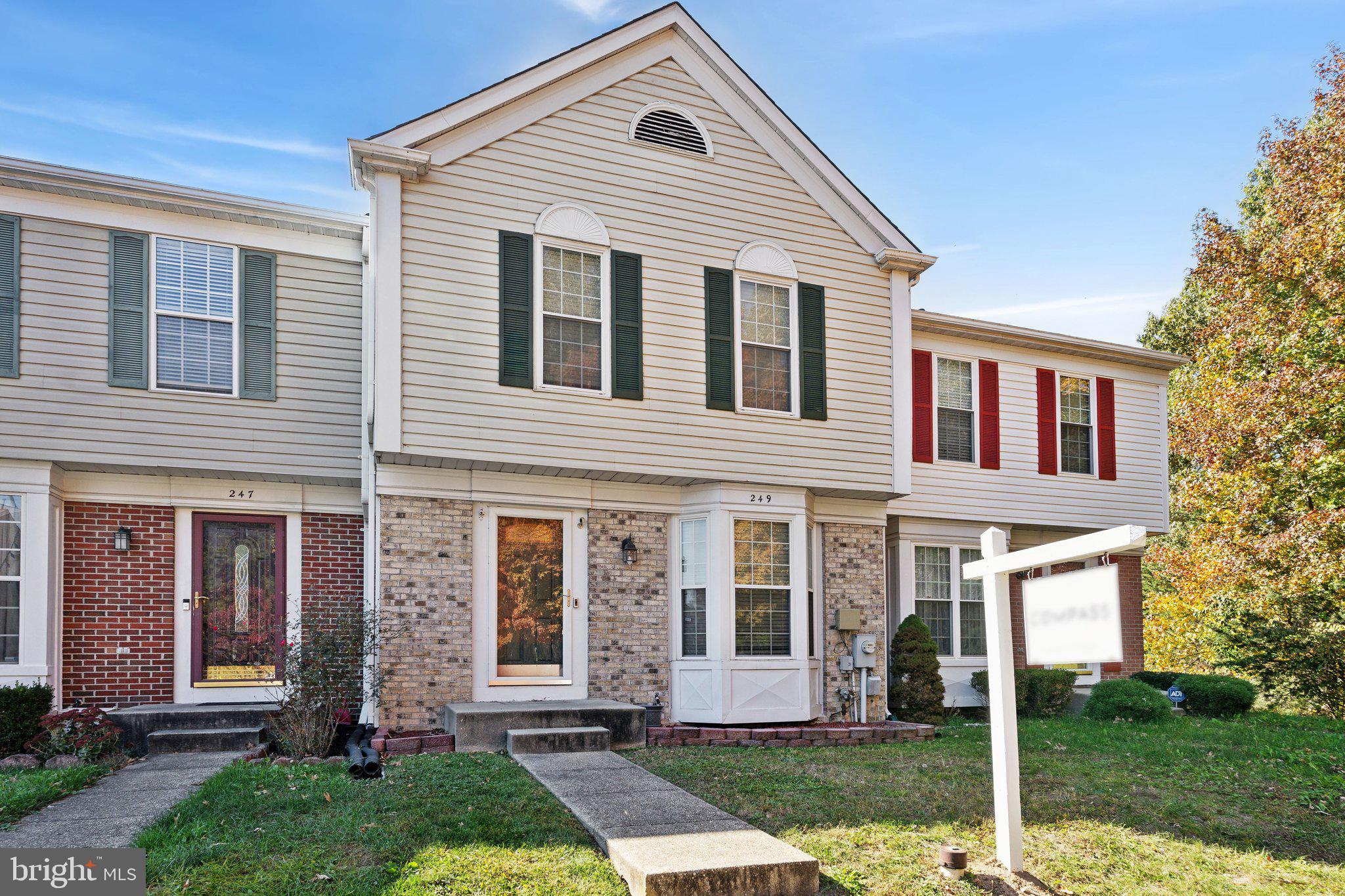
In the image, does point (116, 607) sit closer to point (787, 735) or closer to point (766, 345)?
point (787, 735)

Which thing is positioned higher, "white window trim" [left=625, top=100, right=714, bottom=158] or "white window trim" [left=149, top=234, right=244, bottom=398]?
"white window trim" [left=625, top=100, right=714, bottom=158]

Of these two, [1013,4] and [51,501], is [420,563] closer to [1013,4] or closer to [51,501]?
[51,501]

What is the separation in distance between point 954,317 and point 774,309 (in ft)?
11.8

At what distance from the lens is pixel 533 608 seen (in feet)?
34.4

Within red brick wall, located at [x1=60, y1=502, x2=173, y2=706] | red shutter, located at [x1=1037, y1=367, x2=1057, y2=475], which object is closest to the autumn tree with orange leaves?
red shutter, located at [x1=1037, y1=367, x2=1057, y2=475]

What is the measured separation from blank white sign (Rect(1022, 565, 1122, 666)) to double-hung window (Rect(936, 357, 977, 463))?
939 cm

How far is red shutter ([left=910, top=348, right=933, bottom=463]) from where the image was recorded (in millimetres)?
13652

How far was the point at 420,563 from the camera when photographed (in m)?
9.89

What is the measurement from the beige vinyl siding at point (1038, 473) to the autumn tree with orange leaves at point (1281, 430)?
40.6 inches

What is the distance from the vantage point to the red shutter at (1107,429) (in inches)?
597

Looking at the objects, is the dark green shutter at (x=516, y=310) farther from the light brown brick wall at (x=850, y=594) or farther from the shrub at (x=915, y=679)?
the shrub at (x=915, y=679)

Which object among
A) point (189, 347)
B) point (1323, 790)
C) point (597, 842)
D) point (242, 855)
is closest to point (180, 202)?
point (189, 347)

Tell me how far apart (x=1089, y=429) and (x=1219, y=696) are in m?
4.32

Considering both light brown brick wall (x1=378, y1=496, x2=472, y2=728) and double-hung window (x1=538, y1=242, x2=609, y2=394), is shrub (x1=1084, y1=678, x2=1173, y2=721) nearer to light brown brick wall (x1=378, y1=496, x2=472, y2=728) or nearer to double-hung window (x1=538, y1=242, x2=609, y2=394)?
double-hung window (x1=538, y1=242, x2=609, y2=394)
